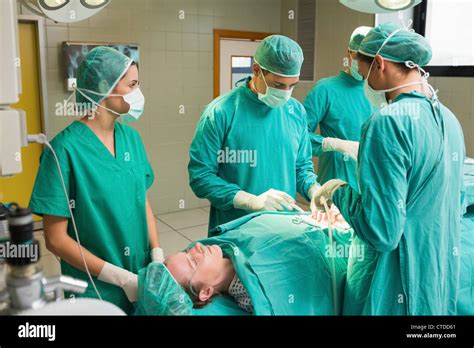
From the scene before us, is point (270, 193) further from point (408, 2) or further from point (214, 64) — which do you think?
point (214, 64)

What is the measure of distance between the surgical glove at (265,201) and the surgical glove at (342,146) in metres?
0.70

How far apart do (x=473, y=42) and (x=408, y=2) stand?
1.81 m

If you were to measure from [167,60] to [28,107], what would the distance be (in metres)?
1.33

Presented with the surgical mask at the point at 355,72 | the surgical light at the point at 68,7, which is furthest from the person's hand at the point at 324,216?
the surgical light at the point at 68,7

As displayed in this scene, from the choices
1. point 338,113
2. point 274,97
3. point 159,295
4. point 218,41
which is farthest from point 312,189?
point 218,41

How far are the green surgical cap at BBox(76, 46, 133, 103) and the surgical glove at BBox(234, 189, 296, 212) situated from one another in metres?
0.65

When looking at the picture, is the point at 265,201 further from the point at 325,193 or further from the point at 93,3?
the point at 93,3

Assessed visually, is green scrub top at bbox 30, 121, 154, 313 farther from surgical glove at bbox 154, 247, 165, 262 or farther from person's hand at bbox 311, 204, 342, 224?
person's hand at bbox 311, 204, 342, 224

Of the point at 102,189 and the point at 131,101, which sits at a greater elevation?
the point at 131,101

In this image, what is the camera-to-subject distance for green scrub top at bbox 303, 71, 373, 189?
8.12 ft

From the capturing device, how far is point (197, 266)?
1.52 meters

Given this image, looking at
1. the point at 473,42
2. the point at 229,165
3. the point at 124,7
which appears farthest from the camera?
the point at 124,7
